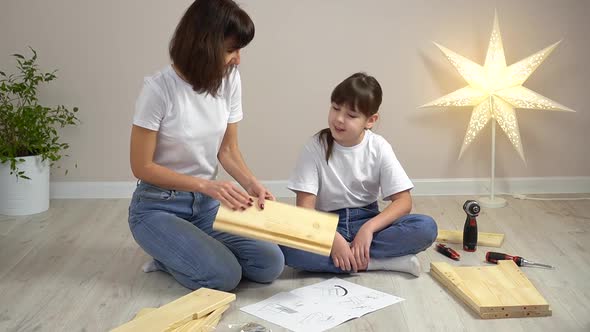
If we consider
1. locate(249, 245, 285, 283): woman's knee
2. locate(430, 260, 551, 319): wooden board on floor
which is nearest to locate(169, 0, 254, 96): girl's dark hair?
locate(249, 245, 285, 283): woman's knee

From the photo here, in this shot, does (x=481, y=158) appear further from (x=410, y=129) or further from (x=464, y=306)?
(x=464, y=306)

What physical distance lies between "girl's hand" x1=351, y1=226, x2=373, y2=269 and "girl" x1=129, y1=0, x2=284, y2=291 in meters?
0.24

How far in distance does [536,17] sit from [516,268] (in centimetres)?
138

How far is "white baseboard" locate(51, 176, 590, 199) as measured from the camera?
11.3 ft

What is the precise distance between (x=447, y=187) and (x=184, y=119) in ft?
5.19

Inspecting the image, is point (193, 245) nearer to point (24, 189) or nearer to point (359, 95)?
point (359, 95)

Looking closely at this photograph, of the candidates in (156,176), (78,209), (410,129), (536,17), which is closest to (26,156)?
(78,209)

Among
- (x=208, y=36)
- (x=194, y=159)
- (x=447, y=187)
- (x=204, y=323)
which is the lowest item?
(x=204, y=323)

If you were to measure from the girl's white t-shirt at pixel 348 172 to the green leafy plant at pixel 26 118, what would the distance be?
1215 millimetres

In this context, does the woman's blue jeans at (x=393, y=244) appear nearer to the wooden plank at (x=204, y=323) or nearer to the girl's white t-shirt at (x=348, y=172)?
the girl's white t-shirt at (x=348, y=172)

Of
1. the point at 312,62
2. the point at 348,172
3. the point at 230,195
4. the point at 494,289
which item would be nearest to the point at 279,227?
the point at 230,195

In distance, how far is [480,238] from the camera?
2762 mm

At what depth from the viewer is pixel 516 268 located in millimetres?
2393

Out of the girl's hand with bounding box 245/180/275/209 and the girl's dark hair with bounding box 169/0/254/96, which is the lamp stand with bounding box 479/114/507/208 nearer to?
the girl's hand with bounding box 245/180/275/209
